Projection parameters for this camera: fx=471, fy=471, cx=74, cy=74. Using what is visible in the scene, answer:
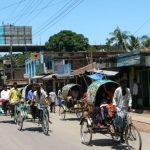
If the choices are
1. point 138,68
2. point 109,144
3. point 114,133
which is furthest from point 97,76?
point 114,133

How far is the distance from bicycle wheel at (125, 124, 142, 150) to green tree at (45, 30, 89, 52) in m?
81.0

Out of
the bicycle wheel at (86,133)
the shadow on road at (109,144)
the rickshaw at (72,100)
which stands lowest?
the shadow on road at (109,144)

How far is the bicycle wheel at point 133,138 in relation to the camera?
11383mm

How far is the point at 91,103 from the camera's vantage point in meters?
15.9

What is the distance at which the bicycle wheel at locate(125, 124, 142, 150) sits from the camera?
448 inches

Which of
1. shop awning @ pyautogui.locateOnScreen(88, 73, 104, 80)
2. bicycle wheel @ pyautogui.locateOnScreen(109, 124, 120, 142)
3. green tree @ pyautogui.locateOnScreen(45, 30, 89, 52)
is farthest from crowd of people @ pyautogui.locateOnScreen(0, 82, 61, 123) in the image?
green tree @ pyautogui.locateOnScreen(45, 30, 89, 52)

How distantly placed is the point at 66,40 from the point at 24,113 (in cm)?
7531

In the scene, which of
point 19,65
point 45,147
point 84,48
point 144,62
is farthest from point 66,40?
point 45,147

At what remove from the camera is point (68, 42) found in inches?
3696

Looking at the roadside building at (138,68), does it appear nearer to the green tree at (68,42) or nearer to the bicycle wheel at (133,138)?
the bicycle wheel at (133,138)

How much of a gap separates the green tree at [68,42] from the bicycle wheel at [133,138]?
266 ft

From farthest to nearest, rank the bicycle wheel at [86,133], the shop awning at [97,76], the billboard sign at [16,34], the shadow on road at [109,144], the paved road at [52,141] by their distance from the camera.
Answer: the billboard sign at [16,34]
the shop awning at [97,76]
the bicycle wheel at [86,133]
the paved road at [52,141]
the shadow on road at [109,144]

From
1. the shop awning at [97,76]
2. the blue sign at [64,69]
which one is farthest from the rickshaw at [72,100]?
the blue sign at [64,69]

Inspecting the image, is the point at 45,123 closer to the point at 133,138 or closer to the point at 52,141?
the point at 52,141
